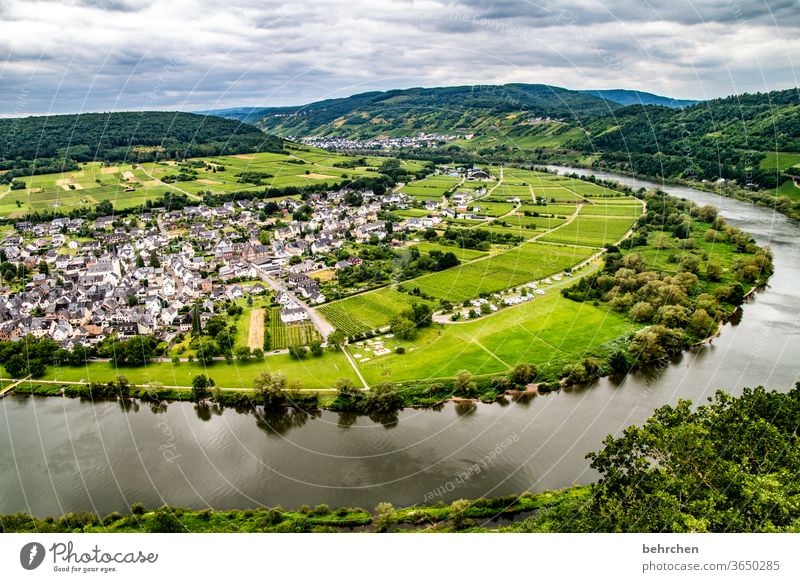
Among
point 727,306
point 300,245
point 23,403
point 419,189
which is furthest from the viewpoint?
point 419,189

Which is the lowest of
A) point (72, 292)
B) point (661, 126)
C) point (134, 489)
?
point (134, 489)

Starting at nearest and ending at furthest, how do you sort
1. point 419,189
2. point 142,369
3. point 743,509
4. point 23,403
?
point 743,509, point 23,403, point 142,369, point 419,189

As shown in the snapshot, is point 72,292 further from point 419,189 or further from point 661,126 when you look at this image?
point 661,126

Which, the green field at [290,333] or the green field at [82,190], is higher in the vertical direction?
the green field at [82,190]

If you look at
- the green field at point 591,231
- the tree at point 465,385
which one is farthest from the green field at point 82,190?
the tree at point 465,385

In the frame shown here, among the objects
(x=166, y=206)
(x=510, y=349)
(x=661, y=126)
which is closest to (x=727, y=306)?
(x=510, y=349)

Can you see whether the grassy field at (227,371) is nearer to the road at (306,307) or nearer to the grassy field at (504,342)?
the grassy field at (504,342)
